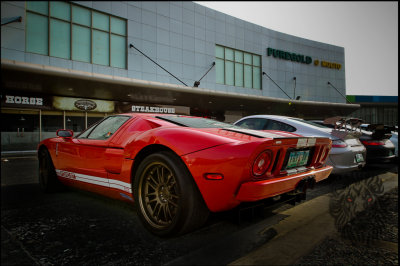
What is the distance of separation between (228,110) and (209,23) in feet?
24.8

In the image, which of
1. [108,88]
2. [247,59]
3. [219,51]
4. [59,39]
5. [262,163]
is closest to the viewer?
[262,163]

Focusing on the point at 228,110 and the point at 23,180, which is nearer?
the point at 23,180

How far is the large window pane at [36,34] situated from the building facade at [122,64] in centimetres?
5

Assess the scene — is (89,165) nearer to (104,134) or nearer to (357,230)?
(104,134)

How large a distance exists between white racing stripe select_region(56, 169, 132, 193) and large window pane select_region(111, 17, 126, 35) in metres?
14.7

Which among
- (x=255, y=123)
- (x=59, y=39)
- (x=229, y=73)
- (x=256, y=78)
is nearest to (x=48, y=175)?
(x=255, y=123)

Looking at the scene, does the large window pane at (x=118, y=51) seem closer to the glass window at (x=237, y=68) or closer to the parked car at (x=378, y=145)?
the glass window at (x=237, y=68)

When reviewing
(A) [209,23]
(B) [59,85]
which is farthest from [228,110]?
(B) [59,85]

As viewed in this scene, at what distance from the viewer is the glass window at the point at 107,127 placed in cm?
294

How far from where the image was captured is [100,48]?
15344 millimetres

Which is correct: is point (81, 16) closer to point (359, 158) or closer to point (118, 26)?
point (118, 26)

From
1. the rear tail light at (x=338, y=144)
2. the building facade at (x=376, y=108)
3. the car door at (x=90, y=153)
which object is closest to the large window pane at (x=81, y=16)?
the car door at (x=90, y=153)

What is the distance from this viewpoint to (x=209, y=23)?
66.8ft

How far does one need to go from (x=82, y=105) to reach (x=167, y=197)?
618 inches
